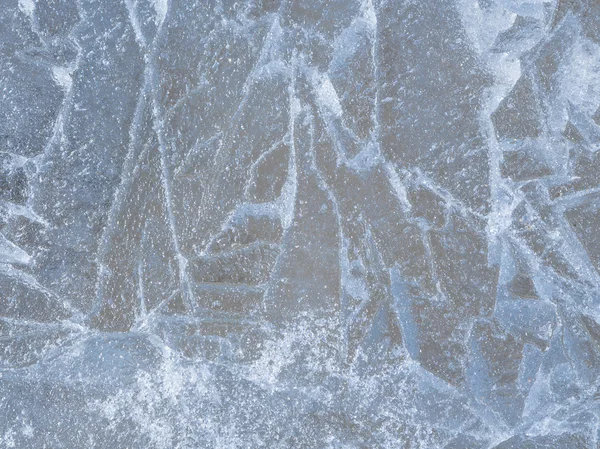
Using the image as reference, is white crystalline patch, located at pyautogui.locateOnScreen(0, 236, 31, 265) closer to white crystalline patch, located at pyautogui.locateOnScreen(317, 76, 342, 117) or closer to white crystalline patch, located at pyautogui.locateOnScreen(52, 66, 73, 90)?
white crystalline patch, located at pyautogui.locateOnScreen(52, 66, 73, 90)

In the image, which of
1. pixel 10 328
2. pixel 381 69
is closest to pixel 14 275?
pixel 10 328

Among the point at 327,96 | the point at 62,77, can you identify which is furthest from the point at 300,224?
the point at 62,77

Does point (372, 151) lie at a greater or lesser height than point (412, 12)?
lesser

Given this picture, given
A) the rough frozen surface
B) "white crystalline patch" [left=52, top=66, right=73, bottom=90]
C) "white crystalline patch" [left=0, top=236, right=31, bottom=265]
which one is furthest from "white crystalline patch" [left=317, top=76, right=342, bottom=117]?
"white crystalline patch" [left=0, top=236, right=31, bottom=265]

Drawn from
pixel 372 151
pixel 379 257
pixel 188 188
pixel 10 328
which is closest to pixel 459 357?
pixel 379 257

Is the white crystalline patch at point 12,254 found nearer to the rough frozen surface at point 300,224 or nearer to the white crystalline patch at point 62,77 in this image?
the rough frozen surface at point 300,224

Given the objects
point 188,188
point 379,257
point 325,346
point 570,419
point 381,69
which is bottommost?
point 570,419

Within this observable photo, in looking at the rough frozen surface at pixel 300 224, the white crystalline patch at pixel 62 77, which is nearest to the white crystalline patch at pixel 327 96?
the rough frozen surface at pixel 300 224

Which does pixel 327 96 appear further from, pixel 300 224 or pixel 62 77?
pixel 62 77

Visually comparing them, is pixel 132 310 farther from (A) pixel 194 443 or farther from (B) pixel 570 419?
(B) pixel 570 419
